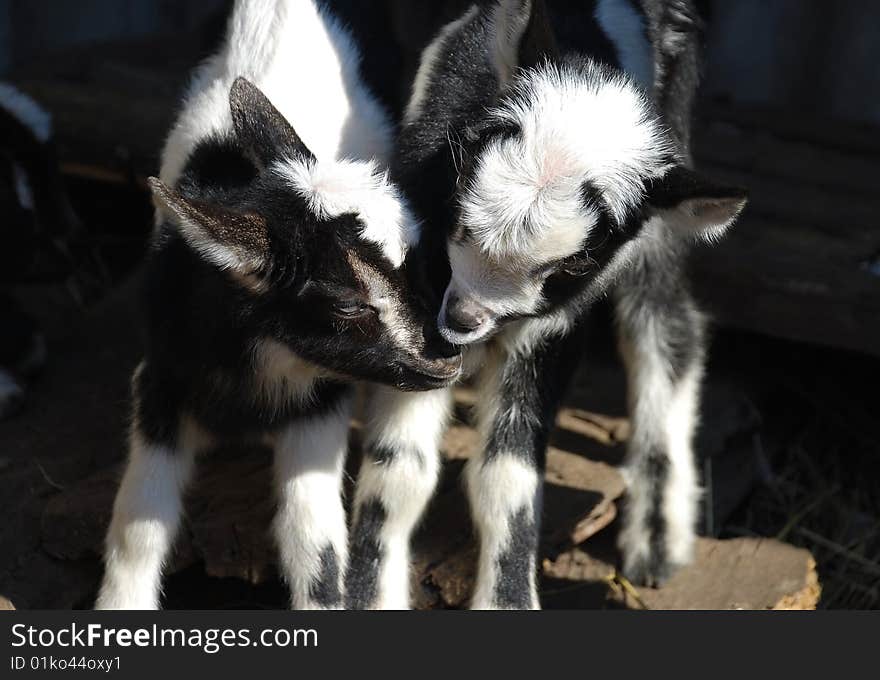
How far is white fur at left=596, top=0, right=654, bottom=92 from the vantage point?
158 inches

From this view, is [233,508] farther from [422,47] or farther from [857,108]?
[857,108]

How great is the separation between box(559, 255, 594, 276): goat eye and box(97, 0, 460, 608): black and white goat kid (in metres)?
0.42

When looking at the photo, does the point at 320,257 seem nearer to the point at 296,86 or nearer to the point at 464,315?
the point at 464,315

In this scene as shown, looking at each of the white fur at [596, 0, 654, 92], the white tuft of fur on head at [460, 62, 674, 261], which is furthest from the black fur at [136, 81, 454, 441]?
the white fur at [596, 0, 654, 92]

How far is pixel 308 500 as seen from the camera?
3854mm

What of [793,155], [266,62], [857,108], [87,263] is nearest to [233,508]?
[266,62]

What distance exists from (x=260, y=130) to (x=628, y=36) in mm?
1285

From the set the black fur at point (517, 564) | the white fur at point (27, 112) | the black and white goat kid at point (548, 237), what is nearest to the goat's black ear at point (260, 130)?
the black and white goat kid at point (548, 237)

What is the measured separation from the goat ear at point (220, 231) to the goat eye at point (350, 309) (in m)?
0.24

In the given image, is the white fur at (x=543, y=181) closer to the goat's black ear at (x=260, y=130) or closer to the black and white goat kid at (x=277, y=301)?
the black and white goat kid at (x=277, y=301)

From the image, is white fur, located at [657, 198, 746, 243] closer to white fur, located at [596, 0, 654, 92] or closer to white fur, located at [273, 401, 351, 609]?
white fur, located at [596, 0, 654, 92]

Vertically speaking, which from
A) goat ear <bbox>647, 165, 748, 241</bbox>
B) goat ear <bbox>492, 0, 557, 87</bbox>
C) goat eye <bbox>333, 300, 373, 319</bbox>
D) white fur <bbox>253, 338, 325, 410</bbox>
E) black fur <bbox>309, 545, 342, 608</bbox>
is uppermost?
goat ear <bbox>492, 0, 557, 87</bbox>

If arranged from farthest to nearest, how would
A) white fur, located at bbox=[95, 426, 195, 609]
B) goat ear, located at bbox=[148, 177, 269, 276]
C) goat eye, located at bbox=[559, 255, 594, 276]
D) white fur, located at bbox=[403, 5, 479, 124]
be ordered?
white fur, located at bbox=[403, 5, 479, 124]
white fur, located at bbox=[95, 426, 195, 609]
goat eye, located at bbox=[559, 255, 594, 276]
goat ear, located at bbox=[148, 177, 269, 276]

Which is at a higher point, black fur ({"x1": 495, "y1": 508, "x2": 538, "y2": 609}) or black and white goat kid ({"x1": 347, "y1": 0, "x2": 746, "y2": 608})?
black and white goat kid ({"x1": 347, "y1": 0, "x2": 746, "y2": 608})
